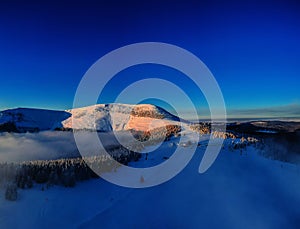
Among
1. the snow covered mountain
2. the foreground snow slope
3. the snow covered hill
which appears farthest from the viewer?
the snow covered hill

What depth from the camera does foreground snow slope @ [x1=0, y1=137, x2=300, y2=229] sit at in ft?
21.8

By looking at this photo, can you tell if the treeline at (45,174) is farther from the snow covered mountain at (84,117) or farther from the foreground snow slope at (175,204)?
the snow covered mountain at (84,117)

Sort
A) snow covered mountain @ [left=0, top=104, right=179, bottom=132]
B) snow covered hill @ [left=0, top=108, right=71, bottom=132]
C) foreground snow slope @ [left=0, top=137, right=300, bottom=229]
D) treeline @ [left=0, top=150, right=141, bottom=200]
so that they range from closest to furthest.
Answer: foreground snow slope @ [left=0, top=137, right=300, bottom=229], treeline @ [left=0, top=150, right=141, bottom=200], snow covered mountain @ [left=0, top=104, right=179, bottom=132], snow covered hill @ [left=0, top=108, right=71, bottom=132]

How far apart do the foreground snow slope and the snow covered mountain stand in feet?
85.1

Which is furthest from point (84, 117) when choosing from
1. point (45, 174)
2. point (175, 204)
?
point (175, 204)

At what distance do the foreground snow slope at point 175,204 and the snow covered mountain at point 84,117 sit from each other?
25.9 m

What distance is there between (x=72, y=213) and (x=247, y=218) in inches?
179

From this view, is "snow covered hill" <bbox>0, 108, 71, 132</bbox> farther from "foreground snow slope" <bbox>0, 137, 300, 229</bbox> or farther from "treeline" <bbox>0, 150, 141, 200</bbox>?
"foreground snow slope" <bbox>0, 137, 300, 229</bbox>

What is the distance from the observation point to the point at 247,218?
23.5ft

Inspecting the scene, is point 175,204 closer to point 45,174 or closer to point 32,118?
point 45,174

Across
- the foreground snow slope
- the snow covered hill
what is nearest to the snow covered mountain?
the snow covered hill

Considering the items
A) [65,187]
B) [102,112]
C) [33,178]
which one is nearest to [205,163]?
[65,187]

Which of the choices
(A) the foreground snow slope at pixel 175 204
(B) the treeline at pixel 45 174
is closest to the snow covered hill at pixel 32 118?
(B) the treeline at pixel 45 174

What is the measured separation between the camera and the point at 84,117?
45375 millimetres
